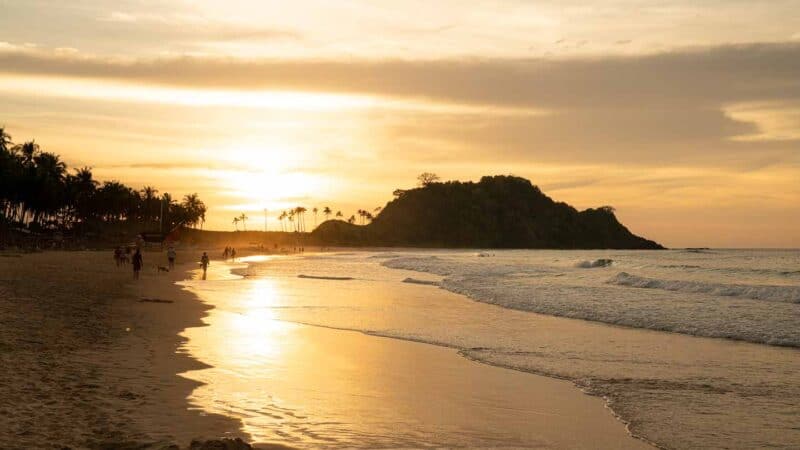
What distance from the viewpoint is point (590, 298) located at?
29.6 m

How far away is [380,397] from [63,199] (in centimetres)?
10790

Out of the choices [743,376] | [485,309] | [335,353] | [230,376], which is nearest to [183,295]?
[485,309]

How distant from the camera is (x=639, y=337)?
61.0 feet

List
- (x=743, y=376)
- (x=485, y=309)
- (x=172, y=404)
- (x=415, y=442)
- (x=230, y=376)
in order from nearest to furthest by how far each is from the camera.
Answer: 1. (x=415, y=442)
2. (x=172, y=404)
3. (x=230, y=376)
4. (x=743, y=376)
5. (x=485, y=309)

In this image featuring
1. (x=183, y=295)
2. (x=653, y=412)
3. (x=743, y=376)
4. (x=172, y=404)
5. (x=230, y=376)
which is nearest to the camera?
(x=172, y=404)

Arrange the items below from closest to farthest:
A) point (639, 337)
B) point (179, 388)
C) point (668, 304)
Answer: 1. point (179, 388)
2. point (639, 337)
3. point (668, 304)

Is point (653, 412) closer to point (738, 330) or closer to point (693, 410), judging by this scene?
point (693, 410)

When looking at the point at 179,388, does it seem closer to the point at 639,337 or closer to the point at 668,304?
the point at 639,337

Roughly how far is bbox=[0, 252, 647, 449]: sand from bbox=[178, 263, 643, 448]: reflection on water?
0.04 m

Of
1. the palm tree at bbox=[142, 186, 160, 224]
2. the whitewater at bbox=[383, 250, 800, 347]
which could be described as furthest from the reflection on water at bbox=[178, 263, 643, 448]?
the palm tree at bbox=[142, 186, 160, 224]

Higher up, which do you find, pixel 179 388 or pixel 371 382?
pixel 179 388

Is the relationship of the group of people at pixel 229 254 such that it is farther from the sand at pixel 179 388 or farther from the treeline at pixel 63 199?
the sand at pixel 179 388

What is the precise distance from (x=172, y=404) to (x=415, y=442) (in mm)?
3421

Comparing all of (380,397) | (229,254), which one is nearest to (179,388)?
(380,397)
